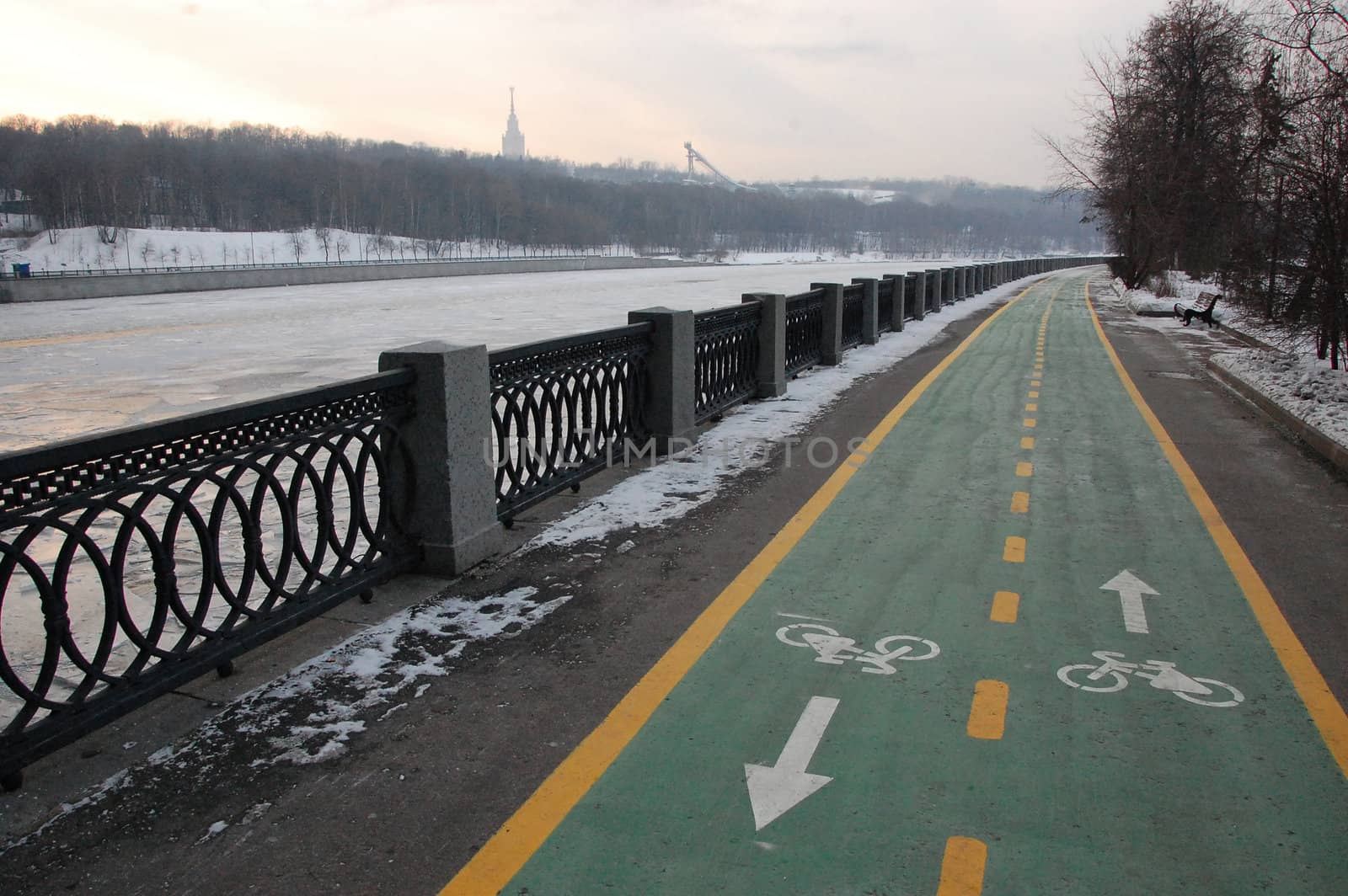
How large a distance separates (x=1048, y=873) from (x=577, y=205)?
191051mm

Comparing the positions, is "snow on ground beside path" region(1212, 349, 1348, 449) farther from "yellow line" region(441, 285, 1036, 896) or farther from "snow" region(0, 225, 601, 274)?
"snow" region(0, 225, 601, 274)

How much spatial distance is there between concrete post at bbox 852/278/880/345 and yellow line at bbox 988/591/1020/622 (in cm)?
1396

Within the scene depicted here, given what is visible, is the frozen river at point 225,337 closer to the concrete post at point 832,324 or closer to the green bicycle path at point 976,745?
the concrete post at point 832,324

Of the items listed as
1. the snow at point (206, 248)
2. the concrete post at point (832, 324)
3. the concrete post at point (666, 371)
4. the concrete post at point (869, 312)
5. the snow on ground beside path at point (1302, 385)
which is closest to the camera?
the concrete post at point (666, 371)

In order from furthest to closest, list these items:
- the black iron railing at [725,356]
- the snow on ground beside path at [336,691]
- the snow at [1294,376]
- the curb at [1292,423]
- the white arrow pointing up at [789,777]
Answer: the black iron railing at [725,356]
the snow at [1294,376]
the curb at [1292,423]
the snow on ground beside path at [336,691]
the white arrow pointing up at [789,777]

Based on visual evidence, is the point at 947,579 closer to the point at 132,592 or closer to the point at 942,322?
the point at 132,592

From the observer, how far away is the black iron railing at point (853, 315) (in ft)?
57.8

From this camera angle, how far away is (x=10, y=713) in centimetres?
407

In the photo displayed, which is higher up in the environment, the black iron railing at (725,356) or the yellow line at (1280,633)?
the black iron railing at (725,356)

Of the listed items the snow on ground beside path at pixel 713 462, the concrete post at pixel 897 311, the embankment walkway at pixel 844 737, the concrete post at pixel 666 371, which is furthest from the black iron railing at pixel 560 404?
the concrete post at pixel 897 311

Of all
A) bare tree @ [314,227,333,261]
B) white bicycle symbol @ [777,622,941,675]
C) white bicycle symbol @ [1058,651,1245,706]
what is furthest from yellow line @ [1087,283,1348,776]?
bare tree @ [314,227,333,261]

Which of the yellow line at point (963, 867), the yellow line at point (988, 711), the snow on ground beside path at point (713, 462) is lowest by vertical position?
the yellow line at point (963, 867)

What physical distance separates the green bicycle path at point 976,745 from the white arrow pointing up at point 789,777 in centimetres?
1

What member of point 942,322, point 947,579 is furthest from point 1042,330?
point 947,579
